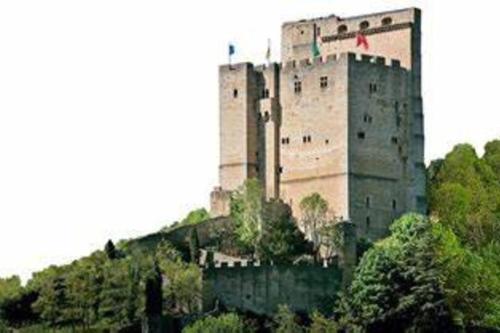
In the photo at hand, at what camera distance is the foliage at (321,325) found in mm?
75625

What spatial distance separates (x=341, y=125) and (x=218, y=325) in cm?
1777

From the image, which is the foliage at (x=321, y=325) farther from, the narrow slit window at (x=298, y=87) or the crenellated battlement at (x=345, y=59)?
the crenellated battlement at (x=345, y=59)

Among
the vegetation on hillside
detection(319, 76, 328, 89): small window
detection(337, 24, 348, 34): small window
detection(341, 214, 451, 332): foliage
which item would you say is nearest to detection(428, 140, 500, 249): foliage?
the vegetation on hillside

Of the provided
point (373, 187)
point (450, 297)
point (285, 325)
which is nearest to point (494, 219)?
point (373, 187)

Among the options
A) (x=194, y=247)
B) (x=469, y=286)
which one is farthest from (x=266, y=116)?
(x=469, y=286)

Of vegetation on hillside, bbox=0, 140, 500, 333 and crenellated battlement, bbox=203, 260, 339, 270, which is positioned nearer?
vegetation on hillside, bbox=0, 140, 500, 333

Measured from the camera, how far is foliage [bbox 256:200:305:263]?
276ft

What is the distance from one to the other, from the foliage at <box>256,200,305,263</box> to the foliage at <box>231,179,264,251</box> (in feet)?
1.02

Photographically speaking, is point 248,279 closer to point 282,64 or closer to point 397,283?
point 397,283

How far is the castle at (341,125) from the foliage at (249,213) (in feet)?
5.96

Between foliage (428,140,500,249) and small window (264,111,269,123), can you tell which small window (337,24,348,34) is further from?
foliage (428,140,500,249)

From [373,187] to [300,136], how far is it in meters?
4.21

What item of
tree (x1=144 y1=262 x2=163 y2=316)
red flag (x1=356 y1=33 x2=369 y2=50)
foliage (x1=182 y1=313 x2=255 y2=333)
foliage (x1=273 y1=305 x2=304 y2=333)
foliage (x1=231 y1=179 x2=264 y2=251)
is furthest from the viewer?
red flag (x1=356 y1=33 x2=369 y2=50)

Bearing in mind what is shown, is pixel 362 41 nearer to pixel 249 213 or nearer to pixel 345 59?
pixel 345 59
